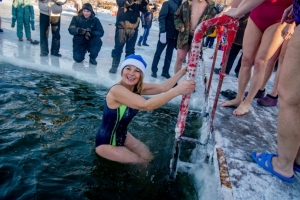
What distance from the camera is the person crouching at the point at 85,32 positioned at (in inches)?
248

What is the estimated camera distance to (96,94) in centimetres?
480

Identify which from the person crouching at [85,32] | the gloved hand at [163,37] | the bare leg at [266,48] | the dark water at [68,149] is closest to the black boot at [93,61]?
the person crouching at [85,32]

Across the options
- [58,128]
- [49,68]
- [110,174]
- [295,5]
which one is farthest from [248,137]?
[49,68]

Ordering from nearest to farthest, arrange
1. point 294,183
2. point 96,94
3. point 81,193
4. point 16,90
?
point 294,183
point 81,193
point 16,90
point 96,94

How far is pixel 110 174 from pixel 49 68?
140 inches

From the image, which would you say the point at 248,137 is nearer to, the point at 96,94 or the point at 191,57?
the point at 191,57

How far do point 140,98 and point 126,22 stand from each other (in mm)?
3662

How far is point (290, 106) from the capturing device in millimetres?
1885

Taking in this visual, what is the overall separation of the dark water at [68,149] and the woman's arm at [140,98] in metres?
0.78

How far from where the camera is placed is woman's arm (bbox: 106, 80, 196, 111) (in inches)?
86.8

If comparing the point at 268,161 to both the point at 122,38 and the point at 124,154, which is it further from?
the point at 122,38

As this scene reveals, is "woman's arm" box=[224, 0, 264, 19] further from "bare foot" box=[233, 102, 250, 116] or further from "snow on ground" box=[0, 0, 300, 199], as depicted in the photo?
"bare foot" box=[233, 102, 250, 116]

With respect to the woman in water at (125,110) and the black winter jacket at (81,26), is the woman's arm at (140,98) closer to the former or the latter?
the woman in water at (125,110)

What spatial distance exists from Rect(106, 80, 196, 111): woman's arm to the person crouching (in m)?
3.90
